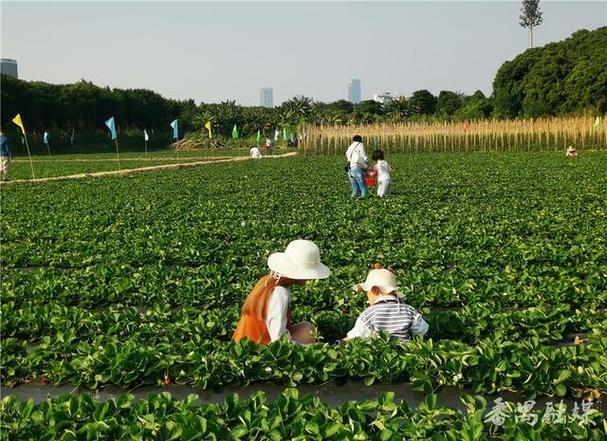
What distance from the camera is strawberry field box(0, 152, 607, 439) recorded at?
505 cm

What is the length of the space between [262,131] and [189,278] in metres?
86.7

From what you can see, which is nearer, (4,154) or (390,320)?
(390,320)

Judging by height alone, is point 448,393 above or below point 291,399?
below

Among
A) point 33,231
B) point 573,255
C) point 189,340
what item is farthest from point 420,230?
point 33,231

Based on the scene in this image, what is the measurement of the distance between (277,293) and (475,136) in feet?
141

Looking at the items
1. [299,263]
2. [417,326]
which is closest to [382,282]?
[417,326]

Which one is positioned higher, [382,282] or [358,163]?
[358,163]

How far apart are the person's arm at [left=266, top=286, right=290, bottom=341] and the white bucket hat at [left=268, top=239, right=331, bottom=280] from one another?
0.17 m

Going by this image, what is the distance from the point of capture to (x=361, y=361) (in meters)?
5.58

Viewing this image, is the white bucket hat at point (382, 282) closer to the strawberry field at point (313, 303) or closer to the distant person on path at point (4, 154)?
the strawberry field at point (313, 303)

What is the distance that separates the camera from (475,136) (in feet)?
153

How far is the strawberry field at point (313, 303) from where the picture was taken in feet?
16.6

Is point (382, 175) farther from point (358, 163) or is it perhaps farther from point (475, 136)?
point (475, 136)

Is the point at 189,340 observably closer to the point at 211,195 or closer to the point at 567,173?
the point at 211,195
